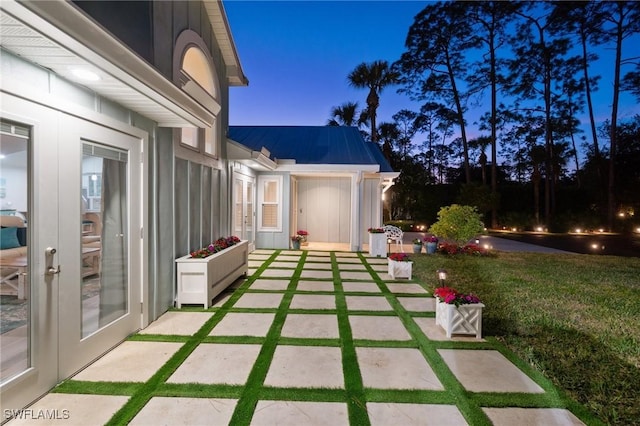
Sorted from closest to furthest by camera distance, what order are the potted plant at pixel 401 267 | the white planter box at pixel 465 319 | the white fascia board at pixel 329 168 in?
1. the white planter box at pixel 465 319
2. the potted plant at pixel 401 267
3. the white fascia board at pixel 329 168

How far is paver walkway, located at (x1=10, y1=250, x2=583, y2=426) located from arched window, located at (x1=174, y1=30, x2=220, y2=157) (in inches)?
117

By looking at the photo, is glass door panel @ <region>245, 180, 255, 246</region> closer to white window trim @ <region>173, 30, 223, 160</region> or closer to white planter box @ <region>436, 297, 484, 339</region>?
white window trim @ <region>173, 30, 223, 160</region>

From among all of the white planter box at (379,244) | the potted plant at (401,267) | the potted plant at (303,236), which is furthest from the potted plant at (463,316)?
the potted plant at (303,236)

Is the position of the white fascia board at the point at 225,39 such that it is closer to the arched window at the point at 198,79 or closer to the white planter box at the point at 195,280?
the arched window at the point at 198,79

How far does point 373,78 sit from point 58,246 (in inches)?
703

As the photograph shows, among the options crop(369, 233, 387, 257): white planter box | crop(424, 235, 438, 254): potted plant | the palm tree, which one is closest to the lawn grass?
crop(369, 233, 387, 257): white planter box

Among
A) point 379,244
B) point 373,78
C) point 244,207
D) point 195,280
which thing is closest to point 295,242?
point 244,207

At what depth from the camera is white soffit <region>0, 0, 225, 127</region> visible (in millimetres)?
1651

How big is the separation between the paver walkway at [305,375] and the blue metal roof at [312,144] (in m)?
6.74

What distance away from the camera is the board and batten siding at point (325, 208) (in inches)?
462

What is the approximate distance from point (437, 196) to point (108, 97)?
62.9 feet

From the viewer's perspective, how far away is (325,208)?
38.7ft

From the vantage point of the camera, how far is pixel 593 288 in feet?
19.0

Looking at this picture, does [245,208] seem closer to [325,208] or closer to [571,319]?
[325,208]
